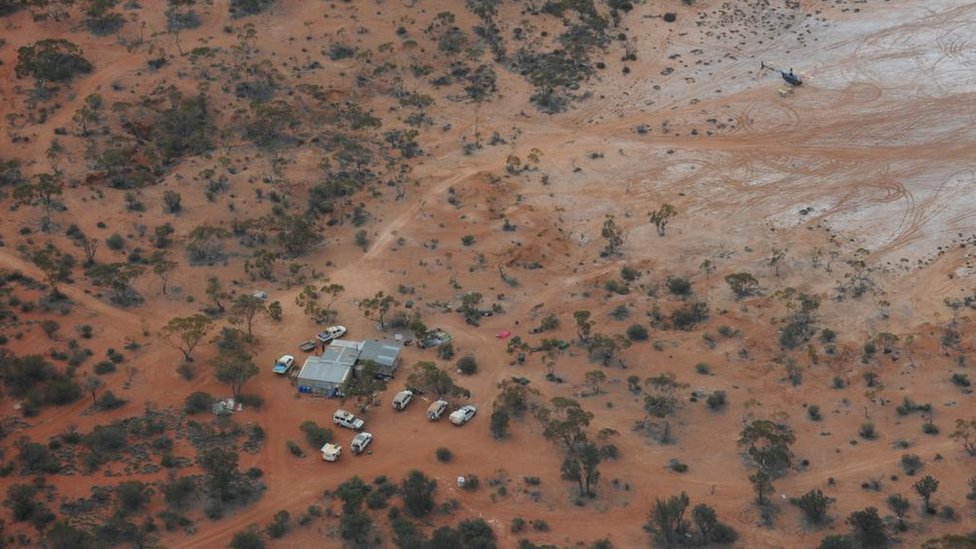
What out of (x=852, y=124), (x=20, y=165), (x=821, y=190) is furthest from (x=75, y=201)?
(x=852, y=124)

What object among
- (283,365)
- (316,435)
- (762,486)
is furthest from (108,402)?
(762,486)

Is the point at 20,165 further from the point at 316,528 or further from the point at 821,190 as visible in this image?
the point at 821,190

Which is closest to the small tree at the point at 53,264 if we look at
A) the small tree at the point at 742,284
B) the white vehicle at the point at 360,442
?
the white vehicle at the point at 360,442

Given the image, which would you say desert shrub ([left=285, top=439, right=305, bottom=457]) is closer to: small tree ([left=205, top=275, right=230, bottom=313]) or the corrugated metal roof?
the corrugated metal roof

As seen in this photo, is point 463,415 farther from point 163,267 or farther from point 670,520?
point 163,267

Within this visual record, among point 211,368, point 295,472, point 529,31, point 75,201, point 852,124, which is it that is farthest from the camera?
point 529,31

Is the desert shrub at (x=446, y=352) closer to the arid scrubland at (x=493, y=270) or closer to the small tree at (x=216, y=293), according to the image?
the arid scrubland at (x=493, y=270)

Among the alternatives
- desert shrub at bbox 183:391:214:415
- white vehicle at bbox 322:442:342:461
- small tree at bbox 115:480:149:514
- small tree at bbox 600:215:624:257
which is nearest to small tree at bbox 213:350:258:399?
desert shrub at bbox 183:391:214:415
